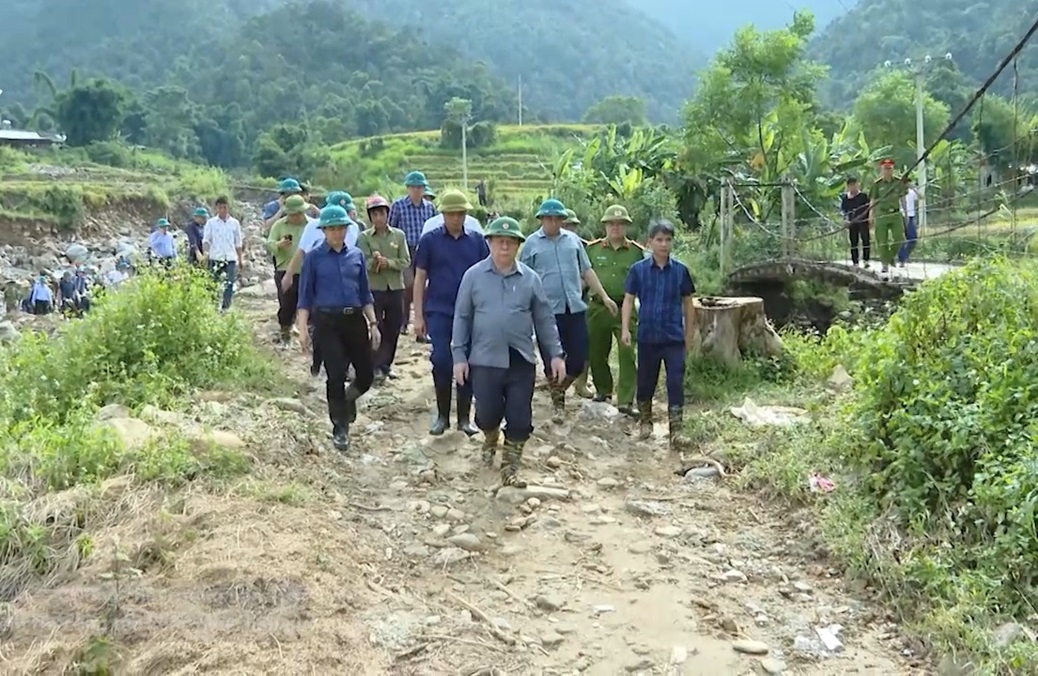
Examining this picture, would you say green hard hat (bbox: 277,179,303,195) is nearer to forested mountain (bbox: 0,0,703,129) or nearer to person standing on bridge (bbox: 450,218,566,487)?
person standing on bridge (bbox: 450,218,566,487)

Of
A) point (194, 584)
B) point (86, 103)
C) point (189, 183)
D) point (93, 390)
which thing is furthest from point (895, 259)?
point (86, 103)

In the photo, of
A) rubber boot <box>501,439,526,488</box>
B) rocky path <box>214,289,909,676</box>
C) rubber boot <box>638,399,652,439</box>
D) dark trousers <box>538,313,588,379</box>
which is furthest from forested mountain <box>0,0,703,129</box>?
rubber boot <box>501,439,526,488</box>

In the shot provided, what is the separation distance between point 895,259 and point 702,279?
319 cm

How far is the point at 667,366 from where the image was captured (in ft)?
21.2

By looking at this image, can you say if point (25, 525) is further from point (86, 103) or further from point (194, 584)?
point (86, 103)

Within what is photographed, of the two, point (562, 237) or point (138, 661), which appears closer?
point (138, 661)

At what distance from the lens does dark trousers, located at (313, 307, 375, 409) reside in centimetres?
595

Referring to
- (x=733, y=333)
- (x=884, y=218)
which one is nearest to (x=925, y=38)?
(x=884, y=218)

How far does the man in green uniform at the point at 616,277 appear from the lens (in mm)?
7113

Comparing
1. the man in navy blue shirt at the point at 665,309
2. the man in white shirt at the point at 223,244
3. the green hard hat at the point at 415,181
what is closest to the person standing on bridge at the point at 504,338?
the man in navy blue shirt at the point at 665,309

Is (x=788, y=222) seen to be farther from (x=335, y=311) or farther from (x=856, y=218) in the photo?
(x=335, y=311)

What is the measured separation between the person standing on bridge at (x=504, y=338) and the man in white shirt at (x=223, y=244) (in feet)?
17.7

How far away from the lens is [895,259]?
12336 mm

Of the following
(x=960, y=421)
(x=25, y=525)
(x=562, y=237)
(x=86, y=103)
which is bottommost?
(x=25, y=525)
